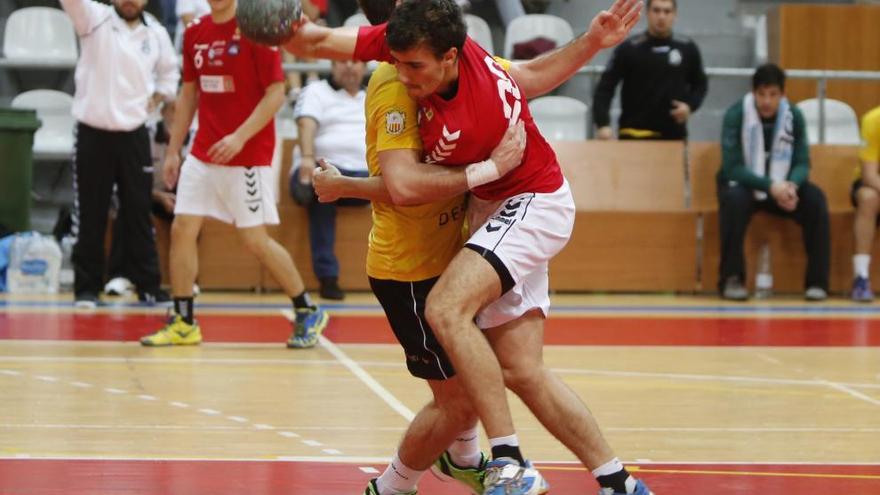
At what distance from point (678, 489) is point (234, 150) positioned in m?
3.64

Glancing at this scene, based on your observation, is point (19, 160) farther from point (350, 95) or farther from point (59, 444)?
point (59, 444)

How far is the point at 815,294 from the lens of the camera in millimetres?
10758

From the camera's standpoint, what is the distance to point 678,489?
15.2 feet

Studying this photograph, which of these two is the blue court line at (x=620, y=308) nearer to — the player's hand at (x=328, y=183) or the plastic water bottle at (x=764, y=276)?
the plastic water bottle at (x=764, y=276)

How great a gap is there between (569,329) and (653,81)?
9.31 feet

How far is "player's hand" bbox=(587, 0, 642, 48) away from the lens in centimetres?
465

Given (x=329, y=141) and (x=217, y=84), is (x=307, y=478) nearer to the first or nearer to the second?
(x=217, y=84)

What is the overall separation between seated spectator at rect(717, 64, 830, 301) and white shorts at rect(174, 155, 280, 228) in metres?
4.08

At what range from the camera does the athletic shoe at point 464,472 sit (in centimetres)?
454

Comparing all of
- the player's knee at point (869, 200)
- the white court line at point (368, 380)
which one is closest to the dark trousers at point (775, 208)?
the player's knee at point (869, 200)

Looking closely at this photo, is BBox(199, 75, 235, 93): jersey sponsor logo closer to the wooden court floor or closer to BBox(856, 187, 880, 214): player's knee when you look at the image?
the wooden court floor

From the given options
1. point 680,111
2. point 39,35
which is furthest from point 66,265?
point 680,111

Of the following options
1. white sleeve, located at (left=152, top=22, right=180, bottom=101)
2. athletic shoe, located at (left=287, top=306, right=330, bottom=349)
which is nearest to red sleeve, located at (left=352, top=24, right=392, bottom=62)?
athletic shoe, located at (left=287, top=306, right=330, bottom=349)

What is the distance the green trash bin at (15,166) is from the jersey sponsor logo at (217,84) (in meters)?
3.50
